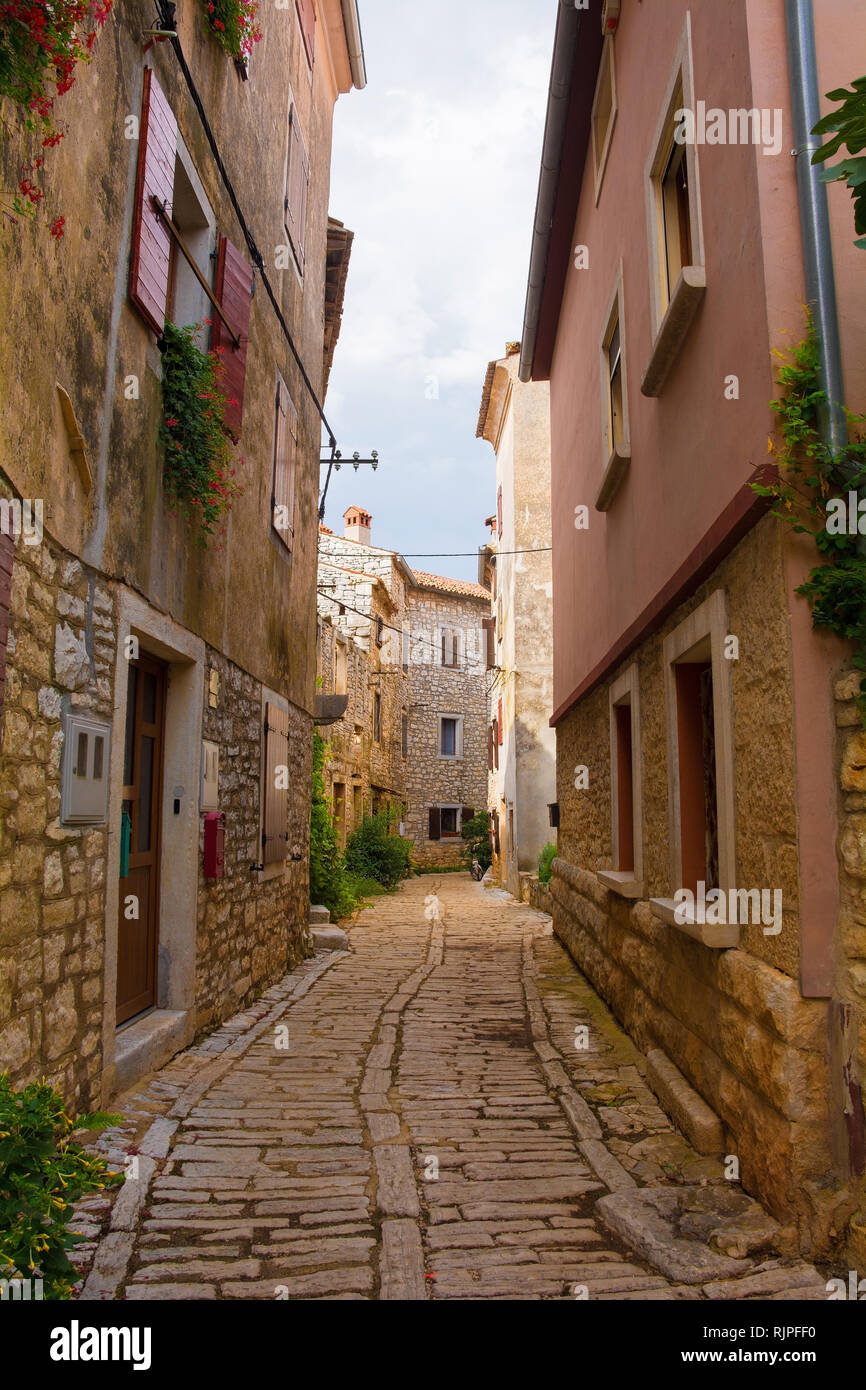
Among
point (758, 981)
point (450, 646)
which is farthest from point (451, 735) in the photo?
Result: point (758, 981)

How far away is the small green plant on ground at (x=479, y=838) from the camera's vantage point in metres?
26.9

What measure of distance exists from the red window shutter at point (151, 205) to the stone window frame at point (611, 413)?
2996 mm

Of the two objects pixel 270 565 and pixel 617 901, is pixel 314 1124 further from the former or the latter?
pixel 270 565

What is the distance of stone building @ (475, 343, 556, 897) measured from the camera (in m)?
18.2

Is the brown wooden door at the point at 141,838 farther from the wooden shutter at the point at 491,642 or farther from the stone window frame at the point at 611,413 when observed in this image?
the wooden shutter at the point at 491,642

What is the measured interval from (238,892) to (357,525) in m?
25.7

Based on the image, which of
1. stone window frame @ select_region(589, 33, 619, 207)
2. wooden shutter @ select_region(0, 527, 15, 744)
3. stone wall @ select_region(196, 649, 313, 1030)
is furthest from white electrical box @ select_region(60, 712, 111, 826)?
stone window frame @ select_region(589, 33, 619, 207)

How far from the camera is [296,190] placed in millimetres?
9398

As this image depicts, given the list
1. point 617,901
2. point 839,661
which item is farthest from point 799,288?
point 617,901

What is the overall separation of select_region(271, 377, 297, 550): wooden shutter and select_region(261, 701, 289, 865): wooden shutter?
170cm

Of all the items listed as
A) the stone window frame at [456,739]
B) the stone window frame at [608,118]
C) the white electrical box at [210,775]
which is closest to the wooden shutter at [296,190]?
the stone window frame at [608,118]

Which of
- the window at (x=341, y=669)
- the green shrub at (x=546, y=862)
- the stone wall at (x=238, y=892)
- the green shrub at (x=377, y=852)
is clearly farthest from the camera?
the window at (x=341, y=669)

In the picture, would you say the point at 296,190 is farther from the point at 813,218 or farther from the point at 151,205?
the point at 813,218
